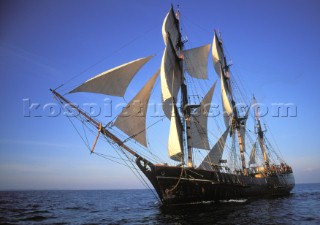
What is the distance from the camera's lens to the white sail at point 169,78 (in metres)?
27.2

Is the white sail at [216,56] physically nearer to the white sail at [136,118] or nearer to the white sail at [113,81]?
the white sail at [136,118]

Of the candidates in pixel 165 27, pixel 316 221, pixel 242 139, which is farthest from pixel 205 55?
pixel 316 221

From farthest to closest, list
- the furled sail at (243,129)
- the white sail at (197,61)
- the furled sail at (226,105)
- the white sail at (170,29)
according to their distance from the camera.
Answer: the furled sail at (243,129) → the furled sail at (226,105) → the white sail at (197,61) → the white sail at (170,29)

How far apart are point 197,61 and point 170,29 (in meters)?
6.54

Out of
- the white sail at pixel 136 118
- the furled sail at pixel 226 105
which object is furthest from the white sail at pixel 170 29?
the furled sail at pixel 226 105

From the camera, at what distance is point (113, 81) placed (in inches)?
878

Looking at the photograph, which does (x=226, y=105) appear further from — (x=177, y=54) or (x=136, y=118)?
(x=136, y=118)

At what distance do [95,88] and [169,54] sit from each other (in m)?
12.5

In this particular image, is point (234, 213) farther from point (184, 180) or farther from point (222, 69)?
point (222, 69)

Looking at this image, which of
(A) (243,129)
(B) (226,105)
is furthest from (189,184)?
(A) (243,129)

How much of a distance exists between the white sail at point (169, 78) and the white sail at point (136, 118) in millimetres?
2216

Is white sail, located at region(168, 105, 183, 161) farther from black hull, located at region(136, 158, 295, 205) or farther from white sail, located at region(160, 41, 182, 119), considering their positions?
white sail, located at region(160, 41, 182, 119)

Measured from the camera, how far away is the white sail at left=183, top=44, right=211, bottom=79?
35469 mm

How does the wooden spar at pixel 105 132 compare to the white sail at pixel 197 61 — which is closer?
the wooden spar at pixel 105 132
